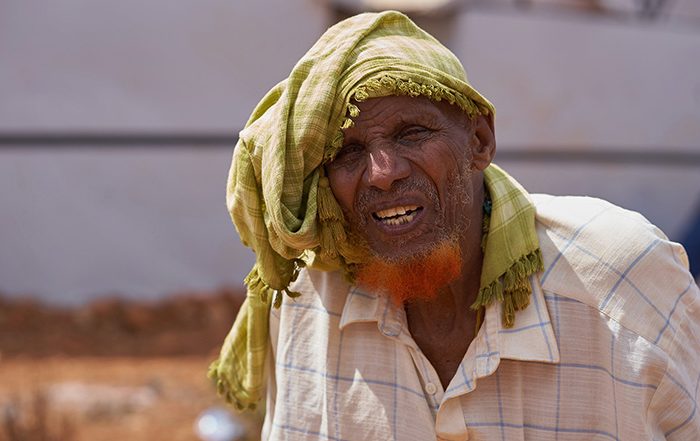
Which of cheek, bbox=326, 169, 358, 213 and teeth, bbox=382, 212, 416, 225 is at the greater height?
cheek, bbox=326, 169, 358, 213

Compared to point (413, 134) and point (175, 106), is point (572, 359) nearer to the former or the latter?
point (413, 134)

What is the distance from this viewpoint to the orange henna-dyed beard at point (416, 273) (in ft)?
8.77

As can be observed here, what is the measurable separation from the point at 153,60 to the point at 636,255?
19.2 ft

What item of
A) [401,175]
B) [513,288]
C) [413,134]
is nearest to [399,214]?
[401,175]

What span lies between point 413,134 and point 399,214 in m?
0.22

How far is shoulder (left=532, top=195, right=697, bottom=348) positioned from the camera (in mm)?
2590

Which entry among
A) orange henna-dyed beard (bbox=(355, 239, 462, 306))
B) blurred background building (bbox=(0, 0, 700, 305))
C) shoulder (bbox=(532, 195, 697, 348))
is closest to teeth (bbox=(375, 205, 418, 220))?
orange henna-dyed beard (bbox=(355, 239, 462, 306))

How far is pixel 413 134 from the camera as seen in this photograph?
268 centimetres

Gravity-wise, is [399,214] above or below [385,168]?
below

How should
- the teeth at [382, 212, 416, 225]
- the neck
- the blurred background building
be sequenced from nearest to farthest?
the teeth at [382, 212, 416, 225], the neck, the blurred background building

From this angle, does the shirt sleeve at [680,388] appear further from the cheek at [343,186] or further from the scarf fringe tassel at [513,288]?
the cheek at [343,186]

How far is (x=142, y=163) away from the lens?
8.06 metres

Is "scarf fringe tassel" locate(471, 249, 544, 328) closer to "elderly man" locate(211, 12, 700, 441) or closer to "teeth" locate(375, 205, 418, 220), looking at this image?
"elderly man" locate(211, 12, 700, 441)

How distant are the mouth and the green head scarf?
12cm
